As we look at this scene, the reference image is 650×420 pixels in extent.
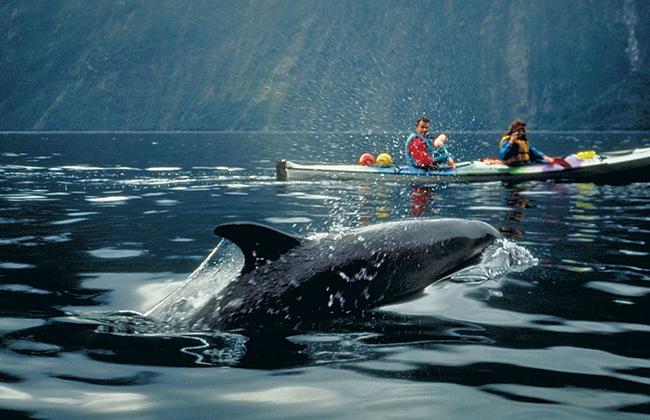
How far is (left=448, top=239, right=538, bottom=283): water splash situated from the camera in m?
8.95

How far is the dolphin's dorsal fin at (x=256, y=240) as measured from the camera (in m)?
6.60

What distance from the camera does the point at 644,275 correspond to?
9.77 meters

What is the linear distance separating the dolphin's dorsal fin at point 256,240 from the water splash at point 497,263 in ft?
7.84

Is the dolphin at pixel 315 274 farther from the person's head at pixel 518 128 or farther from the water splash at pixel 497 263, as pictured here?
the person's head at pixel 518 128

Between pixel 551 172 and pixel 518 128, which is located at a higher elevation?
pixel 518 128

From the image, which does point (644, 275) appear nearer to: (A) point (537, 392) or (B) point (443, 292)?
(B) point (443, 292)

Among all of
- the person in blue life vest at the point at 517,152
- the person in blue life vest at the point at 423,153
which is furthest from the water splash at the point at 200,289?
the person in blue life vest at the point at 517,152

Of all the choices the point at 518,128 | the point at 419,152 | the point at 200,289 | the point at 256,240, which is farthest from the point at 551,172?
the point at 256,240

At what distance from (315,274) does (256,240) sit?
0.66 metres

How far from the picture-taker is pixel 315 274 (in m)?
7.12

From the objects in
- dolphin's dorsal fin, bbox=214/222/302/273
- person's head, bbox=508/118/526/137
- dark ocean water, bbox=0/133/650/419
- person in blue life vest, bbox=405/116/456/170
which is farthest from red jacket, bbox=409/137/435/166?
dolphin's dorsal fin, bbox=214/222/302/273

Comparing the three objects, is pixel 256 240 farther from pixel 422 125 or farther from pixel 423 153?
pixel 423 153

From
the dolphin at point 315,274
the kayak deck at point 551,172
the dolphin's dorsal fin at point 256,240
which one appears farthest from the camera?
the kayak deck at point 551,172

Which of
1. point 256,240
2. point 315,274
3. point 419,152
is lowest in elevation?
point 315,274
